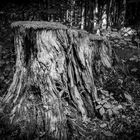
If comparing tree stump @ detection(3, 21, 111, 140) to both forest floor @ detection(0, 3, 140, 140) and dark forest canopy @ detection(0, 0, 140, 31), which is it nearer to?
forest floor @ detection(0, 3, 140, 140)

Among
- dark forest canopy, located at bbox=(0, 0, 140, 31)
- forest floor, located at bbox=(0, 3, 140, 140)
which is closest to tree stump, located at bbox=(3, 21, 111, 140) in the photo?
forest floor, located at bbox=(0, 3, 140, 140)

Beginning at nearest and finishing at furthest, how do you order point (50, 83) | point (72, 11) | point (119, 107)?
point (50, 83)
point (119, 107)
point (72, 11)

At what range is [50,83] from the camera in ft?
8.82

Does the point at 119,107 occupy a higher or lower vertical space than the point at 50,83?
lower

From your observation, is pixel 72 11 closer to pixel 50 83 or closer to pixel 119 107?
pixel 50 83

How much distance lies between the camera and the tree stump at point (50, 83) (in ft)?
8.18

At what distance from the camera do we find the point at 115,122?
273cm

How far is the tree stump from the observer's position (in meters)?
2.49

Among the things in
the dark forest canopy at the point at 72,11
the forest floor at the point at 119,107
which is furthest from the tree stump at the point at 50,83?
the dark forest canopy at the point at 72,11

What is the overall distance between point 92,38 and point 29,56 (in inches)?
45.7

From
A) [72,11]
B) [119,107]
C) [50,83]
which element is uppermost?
[72,11]

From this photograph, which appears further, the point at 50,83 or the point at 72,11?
the point at 72,11

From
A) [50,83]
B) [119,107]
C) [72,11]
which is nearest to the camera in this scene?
[50,83]

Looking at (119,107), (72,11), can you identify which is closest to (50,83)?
(119,107)
